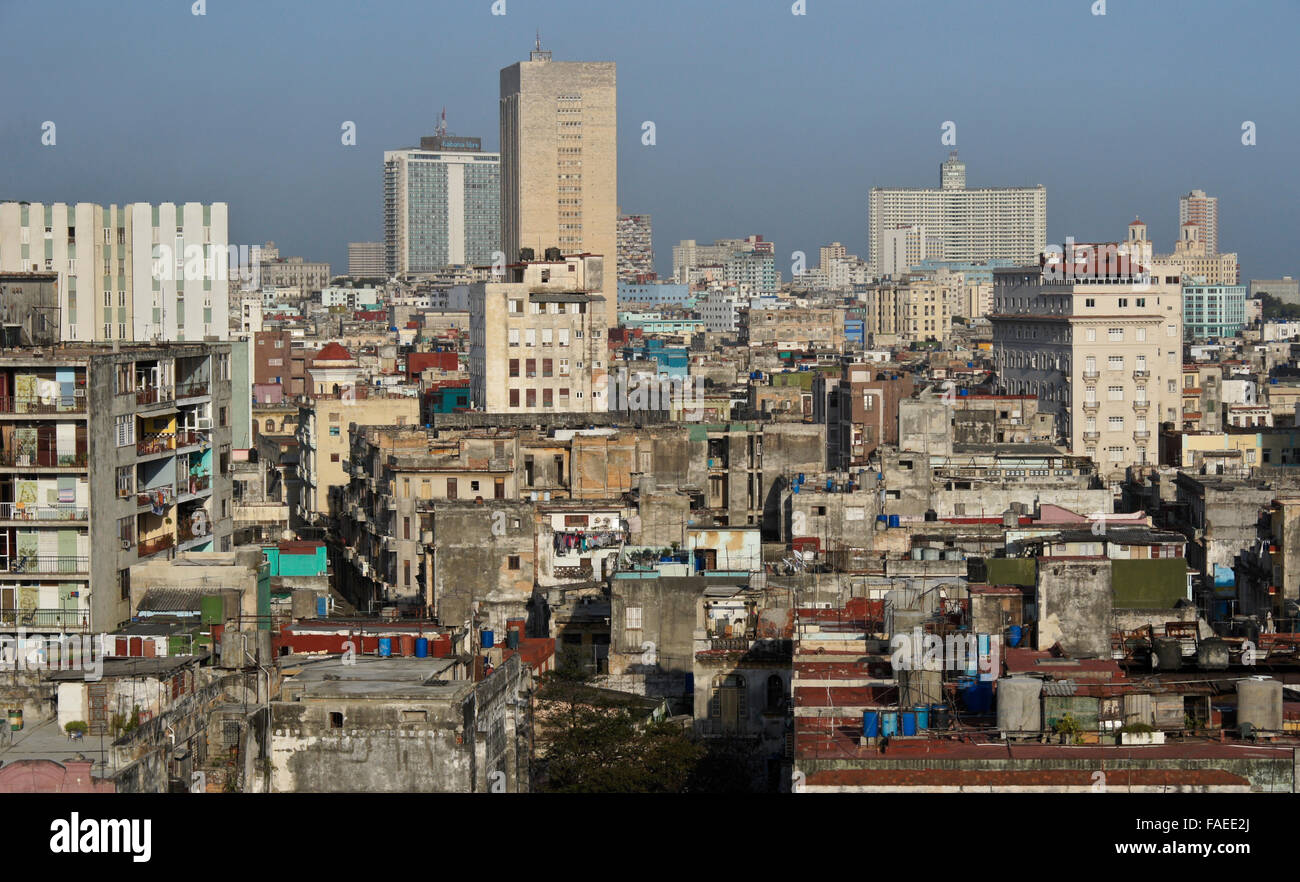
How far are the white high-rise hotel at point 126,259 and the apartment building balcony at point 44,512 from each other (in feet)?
76.0

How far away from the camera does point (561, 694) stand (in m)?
Answer: 26.3

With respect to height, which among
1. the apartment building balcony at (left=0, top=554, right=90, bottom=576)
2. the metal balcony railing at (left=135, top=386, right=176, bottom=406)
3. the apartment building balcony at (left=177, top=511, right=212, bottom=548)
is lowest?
the apartment building balcony at (left=0, top=554, right=90, bottom=576)

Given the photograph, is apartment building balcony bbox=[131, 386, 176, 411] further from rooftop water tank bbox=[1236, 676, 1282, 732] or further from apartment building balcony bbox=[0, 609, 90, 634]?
rooftop water tank bbox=[1236, 676, 1282, 732]

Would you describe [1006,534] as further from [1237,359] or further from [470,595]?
[1237,359]

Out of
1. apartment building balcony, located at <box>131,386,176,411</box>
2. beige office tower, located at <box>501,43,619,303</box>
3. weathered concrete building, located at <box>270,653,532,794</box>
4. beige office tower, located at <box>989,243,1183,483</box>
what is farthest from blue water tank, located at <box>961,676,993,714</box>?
beige office tower, located at <box>501,43,619,303</box>

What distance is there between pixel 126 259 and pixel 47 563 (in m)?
24.3

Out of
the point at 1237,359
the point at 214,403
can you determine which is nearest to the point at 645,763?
the point at 214,403

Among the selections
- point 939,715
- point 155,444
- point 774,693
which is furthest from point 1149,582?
point 155,444

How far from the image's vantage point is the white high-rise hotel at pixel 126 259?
50938 millimetres

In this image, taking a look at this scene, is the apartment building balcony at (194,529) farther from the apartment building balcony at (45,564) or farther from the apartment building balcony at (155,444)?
the apartment building balcony at (45,564)

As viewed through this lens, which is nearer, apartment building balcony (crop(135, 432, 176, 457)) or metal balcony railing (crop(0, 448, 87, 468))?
metal balcony railing (crop(0, 448, 87, 468))

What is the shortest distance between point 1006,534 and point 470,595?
8915mm

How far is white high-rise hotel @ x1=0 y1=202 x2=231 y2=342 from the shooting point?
50.9m
